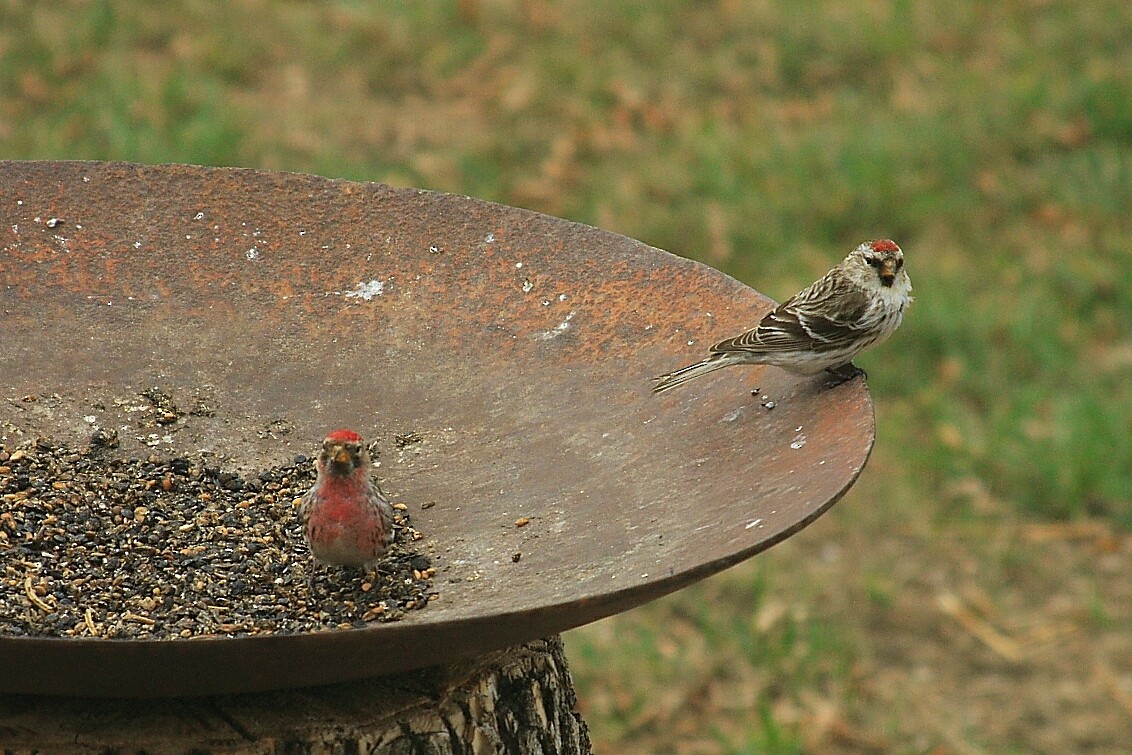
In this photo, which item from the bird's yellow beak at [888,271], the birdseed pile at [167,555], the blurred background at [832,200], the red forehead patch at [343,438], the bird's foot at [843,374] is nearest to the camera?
the birdseed pile at [167,555]

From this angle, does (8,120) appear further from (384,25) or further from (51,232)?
(51,232)

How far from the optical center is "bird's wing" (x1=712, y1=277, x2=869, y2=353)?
3.86m

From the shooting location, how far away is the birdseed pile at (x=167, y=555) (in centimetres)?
331

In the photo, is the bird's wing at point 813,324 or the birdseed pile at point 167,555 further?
the bird's wing at point 813,324

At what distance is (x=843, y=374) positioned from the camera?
3.89 m

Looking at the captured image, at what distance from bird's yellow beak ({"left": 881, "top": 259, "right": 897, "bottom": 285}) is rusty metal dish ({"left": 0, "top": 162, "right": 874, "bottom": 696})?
1.81 feet

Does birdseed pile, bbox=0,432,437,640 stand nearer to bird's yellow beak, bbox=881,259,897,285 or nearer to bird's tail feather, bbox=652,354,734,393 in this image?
bird's tail feather, bbox=652,354,734,393

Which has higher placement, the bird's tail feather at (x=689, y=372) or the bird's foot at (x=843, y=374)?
the bird's tail feather at (x=689, y=372)

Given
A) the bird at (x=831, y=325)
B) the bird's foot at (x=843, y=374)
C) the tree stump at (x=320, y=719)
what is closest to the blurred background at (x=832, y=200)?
the bird at (x=831, y=325)

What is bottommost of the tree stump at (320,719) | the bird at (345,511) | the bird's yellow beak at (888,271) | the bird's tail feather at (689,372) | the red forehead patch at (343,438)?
the tree stump at (320,719)

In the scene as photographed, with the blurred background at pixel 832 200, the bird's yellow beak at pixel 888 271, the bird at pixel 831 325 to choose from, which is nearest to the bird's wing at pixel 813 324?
the bird at pixel 831 325

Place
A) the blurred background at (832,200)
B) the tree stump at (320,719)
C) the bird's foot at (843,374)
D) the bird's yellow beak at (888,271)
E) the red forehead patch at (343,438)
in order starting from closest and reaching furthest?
1. the tree stump at (320,719)
2. the red forehead patch at (343,438)
3. the bird's foot at (843,374)
4. the bird's yellow beak at (888,271)
5. the blurred background at (832,200)

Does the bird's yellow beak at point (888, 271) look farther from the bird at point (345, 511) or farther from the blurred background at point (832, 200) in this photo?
A: the blurred background at point (832, 200)

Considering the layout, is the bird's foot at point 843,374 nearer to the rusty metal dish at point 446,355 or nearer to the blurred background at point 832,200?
the rusty metal dish at point 446,355
